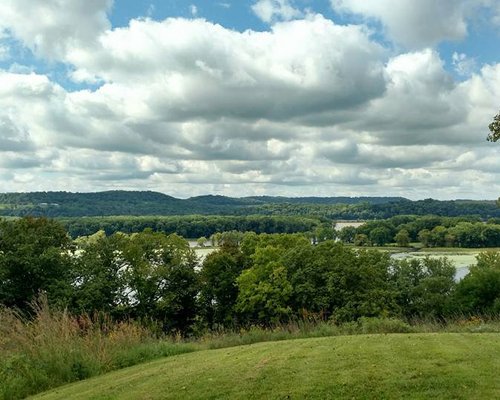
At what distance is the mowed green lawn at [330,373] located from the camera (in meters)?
8.15

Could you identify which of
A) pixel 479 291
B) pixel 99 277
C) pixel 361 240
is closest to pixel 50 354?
pixel 99 277

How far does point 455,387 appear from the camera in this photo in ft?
26.1

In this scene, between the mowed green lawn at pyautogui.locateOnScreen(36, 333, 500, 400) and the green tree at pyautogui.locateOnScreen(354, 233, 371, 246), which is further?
the green tree at pyautogui.locateOnScreen(354, 233, 371, 246)

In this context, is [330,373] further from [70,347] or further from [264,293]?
[264,293]

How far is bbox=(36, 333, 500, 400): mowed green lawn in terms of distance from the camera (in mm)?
8148

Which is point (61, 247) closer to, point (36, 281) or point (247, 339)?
point (36, 281)

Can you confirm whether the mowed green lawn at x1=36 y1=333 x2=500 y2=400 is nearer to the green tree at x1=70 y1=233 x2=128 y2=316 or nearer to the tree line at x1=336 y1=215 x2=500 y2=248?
the green tree at x1=70 y1=233 x2=128 y2=316

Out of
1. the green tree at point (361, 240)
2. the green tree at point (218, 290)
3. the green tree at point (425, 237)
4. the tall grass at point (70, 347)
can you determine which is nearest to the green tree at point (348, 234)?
the green tree at point (361, 240)

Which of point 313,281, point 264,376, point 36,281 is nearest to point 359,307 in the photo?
point 313,281

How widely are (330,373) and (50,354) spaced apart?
7.93m

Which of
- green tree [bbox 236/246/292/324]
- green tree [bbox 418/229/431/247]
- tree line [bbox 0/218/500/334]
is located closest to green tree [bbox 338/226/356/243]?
green tree [bbox 418/229/431/247]

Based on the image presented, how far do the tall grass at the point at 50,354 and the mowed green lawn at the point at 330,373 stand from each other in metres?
0.96

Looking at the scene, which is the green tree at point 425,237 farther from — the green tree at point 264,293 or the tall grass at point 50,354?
the tall grass at point 50,354

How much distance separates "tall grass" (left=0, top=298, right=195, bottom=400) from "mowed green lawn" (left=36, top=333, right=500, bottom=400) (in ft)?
3.15
